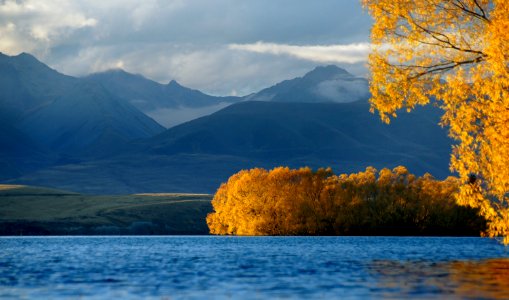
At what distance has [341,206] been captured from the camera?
166m

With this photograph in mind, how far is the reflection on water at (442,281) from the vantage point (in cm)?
3366

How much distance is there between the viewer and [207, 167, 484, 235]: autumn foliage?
163 m

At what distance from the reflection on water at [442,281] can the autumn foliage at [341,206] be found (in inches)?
4359

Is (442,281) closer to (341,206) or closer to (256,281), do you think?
(256,281)

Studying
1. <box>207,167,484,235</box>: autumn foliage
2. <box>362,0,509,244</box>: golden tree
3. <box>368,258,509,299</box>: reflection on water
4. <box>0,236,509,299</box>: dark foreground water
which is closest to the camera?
<box>368,258,509,299</box>: reflection on water

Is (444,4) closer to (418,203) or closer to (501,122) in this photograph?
(501,122)

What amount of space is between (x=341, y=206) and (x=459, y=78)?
12445 centimetres

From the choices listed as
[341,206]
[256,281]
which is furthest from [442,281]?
[341,206]

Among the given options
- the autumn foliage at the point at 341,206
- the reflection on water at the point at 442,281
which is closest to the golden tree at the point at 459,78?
the reflection on water at the point at 442,281

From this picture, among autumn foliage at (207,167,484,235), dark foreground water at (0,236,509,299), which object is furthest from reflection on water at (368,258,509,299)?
autumn foliage at (207,167,484,235)

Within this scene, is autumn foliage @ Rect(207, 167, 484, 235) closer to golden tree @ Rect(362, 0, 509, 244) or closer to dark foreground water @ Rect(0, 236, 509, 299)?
dark foreground water @ Rect(0, 236, 509, 299)

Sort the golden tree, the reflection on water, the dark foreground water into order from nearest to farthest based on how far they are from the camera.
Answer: the reflection on water → the dark foreground water → the golden tree

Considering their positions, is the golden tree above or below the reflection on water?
above

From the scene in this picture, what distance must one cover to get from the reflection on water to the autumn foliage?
363ft
